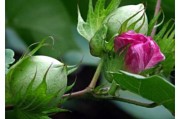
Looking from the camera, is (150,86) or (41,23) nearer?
(150,86)

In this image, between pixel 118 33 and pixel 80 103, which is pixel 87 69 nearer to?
pixel 80 103

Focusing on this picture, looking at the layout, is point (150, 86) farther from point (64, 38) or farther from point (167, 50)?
point (64, 38)

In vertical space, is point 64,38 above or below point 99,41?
below

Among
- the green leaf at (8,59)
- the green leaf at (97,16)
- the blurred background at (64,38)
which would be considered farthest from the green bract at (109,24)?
the blurred background at (64,38)

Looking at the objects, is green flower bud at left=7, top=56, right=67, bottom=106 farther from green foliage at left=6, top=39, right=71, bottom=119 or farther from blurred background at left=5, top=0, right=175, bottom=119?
blurred background at left=5, top=0, right=175, bottom=119

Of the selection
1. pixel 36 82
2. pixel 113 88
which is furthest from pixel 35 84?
pixel 113 88

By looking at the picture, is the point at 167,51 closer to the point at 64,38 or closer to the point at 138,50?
the point at 138,50

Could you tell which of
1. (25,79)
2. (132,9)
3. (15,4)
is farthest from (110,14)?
(15,4)
